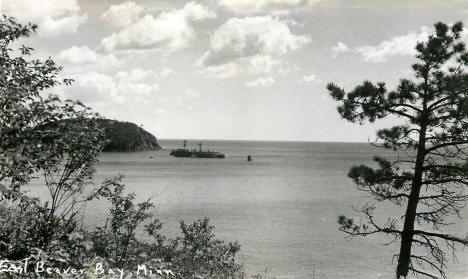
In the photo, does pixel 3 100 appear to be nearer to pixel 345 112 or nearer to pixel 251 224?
pixel 345 112

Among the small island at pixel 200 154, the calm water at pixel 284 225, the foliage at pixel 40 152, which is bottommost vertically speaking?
the calm water at pixel 284 225

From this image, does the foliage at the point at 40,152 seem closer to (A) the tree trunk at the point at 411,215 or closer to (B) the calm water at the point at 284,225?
(A) the tree trunk at the point at 411,215

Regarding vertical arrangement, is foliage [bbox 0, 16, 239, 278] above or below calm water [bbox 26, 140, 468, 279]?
above

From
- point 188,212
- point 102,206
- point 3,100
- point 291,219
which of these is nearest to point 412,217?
point 3,100

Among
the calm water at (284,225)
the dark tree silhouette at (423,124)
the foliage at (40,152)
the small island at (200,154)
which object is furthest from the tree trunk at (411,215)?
the small island at (200,154)

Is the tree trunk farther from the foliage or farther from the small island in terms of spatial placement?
the small island

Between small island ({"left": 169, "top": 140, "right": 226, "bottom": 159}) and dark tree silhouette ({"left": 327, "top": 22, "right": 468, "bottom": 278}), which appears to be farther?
small island ({"left": 169, "top": 140, "right": 226, "bottom": 159})

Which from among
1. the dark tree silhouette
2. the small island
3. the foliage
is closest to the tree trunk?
the dark tree silhouette

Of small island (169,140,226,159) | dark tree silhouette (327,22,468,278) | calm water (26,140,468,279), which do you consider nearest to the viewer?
dark tree silhouette (327,22,468,278)

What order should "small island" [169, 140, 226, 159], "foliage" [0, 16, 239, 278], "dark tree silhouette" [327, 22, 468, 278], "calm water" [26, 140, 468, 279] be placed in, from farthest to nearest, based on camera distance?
"small island" [169, 140, 226, 159], "calm water" [26, 140, 468, 279], "dark tree silhouette" [327, 22, 468, 278], "foliage" [0, 16, 239, 278]

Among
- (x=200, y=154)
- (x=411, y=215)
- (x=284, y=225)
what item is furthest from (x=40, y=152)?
(x=200, y=154)

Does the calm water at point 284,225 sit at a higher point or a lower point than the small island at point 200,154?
lower

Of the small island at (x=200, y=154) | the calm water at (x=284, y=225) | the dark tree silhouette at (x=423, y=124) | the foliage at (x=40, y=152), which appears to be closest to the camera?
the foliage at (x=40, y=152)
